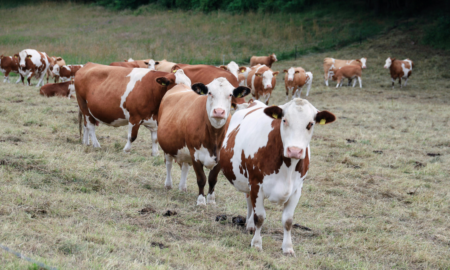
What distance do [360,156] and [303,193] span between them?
2887mm

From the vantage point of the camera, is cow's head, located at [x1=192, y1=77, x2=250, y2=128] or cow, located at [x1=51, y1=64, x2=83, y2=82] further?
cow, located at [x1=51, y1=64, x2=83, y2=82]

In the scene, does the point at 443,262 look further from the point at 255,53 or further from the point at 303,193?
the point at 255,53

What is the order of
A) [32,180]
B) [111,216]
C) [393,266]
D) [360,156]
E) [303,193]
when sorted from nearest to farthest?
[393,266], [111,216], [32,180], [303,193], [360,156]

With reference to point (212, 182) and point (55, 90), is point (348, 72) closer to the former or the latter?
point (55, 90)

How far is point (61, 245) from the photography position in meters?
3.54

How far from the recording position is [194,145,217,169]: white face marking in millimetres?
5543

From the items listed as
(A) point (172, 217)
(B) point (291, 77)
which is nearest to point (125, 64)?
(B) point (291, 77)

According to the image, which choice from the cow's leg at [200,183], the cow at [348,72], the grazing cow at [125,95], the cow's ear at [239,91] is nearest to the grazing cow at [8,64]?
the grazing cow at [125,95]

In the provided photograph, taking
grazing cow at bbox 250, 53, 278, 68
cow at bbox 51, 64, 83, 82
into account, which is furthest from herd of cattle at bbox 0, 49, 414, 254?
grazing cow at bbox 250, 53, 278, 68

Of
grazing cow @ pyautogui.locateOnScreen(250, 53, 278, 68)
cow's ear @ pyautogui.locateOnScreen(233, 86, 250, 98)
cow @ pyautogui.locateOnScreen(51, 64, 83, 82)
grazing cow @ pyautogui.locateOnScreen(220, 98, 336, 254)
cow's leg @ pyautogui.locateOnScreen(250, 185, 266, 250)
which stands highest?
cow's ear @ pyautogui.locateOnScreen(233, 86, 250, 98)

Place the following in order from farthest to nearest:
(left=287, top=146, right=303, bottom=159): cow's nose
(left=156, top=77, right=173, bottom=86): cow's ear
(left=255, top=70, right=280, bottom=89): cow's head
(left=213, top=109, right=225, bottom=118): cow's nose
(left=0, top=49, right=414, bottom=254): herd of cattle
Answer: (left=255, top=70, right=280, bottom=89): cow's head, (left=156, top=77, right=173, bottom=86): cow's ear, (left=213, top=109, right=225, bottom=118): cow's nose, (left=0, top=49, right=414, bottom=254): herd of cattle, (left=287, top=146, right=303, bottom=159): cow's nose

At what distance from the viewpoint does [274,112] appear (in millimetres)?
4043

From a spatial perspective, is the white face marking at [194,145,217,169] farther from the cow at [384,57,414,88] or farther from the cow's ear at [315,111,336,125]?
the cow at [384,57,414,88]

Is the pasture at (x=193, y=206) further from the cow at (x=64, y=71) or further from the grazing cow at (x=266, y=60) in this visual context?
the grazing cow at (x=266, y=60)
